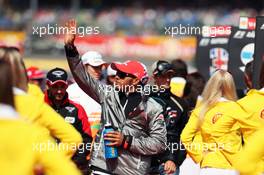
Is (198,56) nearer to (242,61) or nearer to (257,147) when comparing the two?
(242,61)

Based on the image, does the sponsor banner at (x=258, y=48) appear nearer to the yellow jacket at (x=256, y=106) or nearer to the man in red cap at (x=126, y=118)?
the man in red cap at (x=126, y=118)

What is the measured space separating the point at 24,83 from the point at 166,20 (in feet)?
98.1

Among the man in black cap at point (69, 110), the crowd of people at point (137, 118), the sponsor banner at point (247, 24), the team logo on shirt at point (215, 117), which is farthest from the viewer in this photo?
the sponsor banner at point (247, 24)

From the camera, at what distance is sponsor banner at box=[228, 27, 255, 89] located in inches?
454

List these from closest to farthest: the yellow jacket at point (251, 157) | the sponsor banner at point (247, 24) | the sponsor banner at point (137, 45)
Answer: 1. the yellow jacket at point (251, 157)
2. the sponsor banner at point (247, 24)
3. the sponsor banner at point (137, 45)

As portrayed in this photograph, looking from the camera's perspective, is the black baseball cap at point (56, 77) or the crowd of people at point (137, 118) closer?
the crowd of people at point (137, 118)

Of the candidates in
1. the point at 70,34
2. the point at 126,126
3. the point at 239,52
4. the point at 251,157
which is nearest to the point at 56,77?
the point at 70,34

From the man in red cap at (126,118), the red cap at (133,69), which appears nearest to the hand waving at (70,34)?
the man in red cap at (126,118)

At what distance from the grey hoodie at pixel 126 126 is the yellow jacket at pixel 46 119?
1.70 meters

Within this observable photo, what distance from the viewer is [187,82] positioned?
37.4 feet

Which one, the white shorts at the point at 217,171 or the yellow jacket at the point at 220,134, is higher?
the yellow jacket at the point at 220,134

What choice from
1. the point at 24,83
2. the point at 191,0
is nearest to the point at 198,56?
the point at 24,83

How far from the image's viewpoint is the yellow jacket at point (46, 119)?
5.96 metres

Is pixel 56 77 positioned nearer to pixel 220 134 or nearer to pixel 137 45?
pixel 220 134
